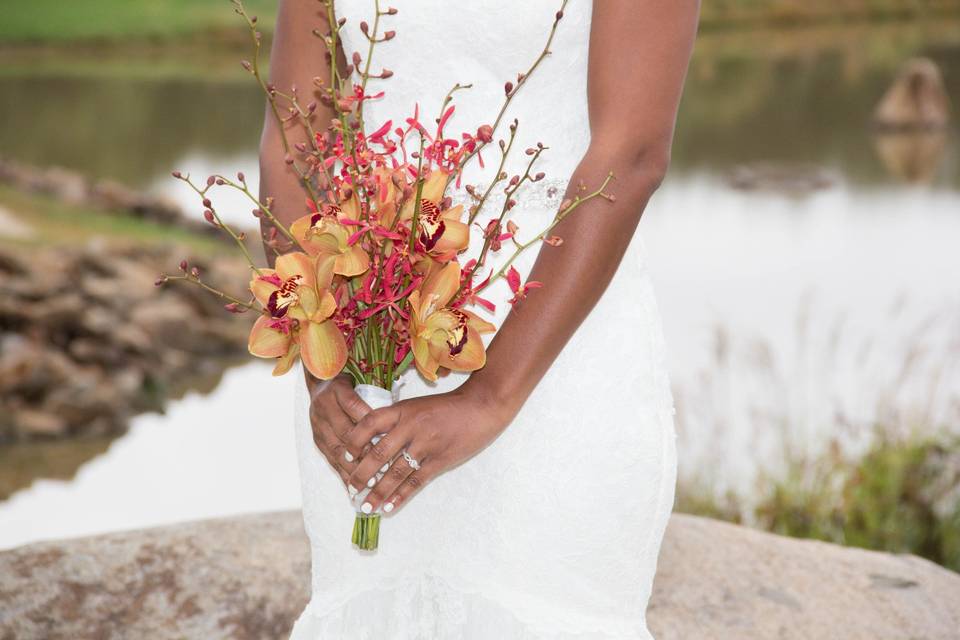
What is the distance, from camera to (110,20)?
61.6 ft

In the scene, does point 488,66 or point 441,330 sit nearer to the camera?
point 441,330

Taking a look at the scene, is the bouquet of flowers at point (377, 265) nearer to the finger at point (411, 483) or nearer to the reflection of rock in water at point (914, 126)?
the finger at point (411, 483)

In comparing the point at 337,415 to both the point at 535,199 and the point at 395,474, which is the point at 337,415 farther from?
the point at 535,199

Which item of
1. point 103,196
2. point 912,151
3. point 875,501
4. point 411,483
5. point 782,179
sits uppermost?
point 912,151

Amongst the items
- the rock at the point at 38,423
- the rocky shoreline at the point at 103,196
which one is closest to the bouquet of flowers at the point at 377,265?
the rock at the point at 38,423

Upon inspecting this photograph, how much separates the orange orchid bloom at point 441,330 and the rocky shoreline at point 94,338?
5.26 metres

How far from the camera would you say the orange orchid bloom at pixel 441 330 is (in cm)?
125

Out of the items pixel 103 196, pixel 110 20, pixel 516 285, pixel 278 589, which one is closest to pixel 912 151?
pixel 103 196

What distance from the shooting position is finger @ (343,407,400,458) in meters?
1.24

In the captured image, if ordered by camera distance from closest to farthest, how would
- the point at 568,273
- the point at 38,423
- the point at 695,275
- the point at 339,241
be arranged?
the point at 339,241, the point at 568,273, the point at 38,423, the point at 695,275

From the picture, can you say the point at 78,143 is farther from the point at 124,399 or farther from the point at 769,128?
the point at 769,128

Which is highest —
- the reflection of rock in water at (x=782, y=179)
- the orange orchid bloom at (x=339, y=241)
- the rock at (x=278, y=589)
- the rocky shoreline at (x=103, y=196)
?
the reflection of rock in water at (x=782, y=179)

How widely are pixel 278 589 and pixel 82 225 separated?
8836mm

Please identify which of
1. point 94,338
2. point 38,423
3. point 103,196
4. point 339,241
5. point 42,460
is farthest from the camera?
point 103,196
